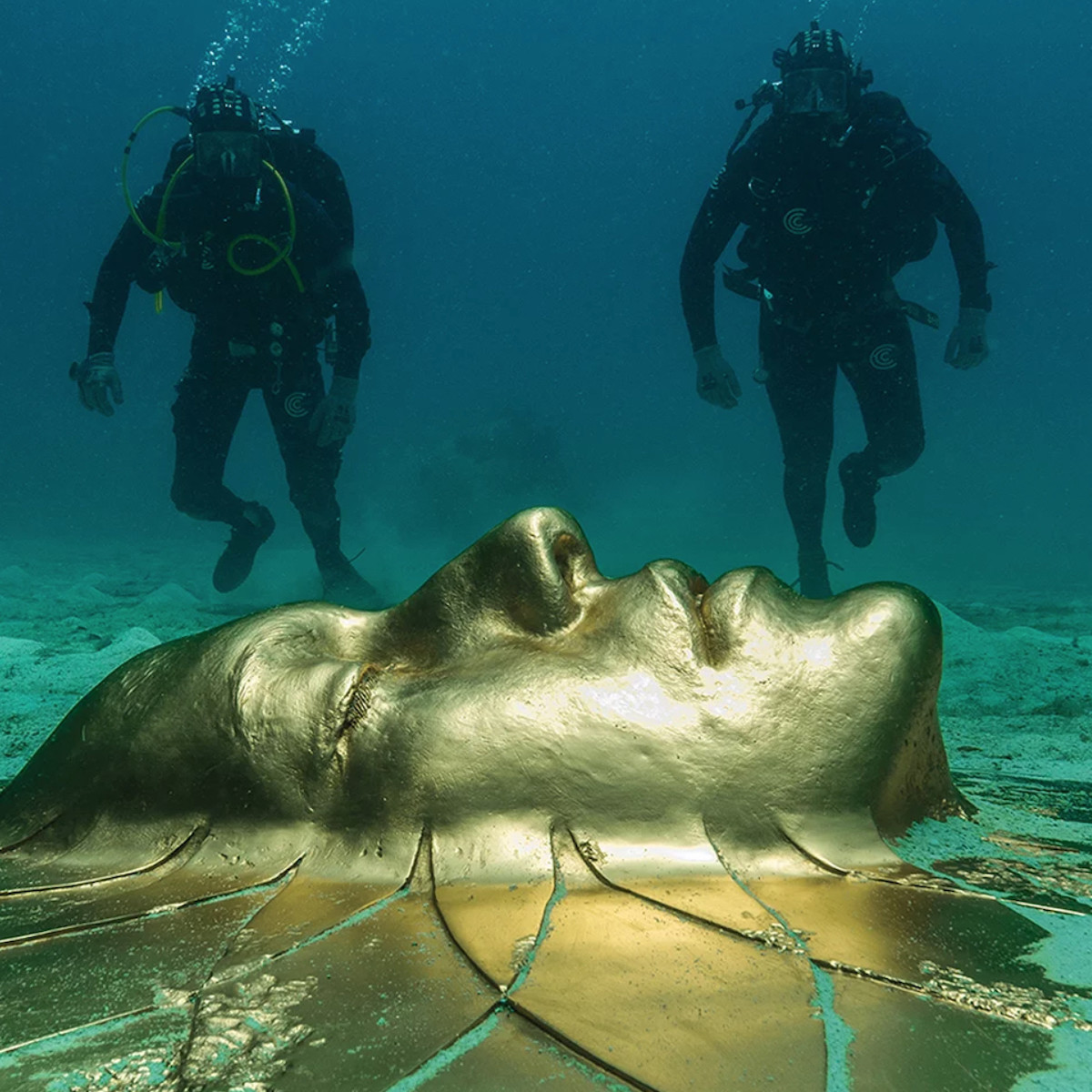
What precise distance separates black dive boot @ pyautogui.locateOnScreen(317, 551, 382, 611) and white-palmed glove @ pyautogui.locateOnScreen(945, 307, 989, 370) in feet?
17.8

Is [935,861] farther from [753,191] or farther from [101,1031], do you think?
[753,191]

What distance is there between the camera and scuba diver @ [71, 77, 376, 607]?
6.45 meters

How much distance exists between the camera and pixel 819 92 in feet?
21.2

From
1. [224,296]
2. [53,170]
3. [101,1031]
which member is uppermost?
[53,170]

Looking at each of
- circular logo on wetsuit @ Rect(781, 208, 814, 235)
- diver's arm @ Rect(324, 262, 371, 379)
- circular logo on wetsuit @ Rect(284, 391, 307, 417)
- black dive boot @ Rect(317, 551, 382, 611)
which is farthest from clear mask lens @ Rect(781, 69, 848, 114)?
black dive boot @ Rect(317, 551, 382, 611)

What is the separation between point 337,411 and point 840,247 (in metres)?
4.25

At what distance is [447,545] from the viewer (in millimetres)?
20438

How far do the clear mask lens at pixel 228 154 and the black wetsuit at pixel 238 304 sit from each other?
14 centimetres

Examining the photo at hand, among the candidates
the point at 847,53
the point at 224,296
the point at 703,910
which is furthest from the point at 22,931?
the point at 847,53

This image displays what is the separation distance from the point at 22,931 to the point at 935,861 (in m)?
1.16

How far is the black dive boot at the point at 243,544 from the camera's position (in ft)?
25.3

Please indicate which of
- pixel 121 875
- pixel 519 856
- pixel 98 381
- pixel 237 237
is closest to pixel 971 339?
pixel 237 237

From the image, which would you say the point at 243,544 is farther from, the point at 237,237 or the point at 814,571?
the point at 814,571

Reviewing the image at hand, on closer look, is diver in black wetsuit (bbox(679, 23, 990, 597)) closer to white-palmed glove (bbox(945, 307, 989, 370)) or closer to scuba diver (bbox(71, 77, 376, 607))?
white-palmed glove (bbox(945, 307, 989, 370))
